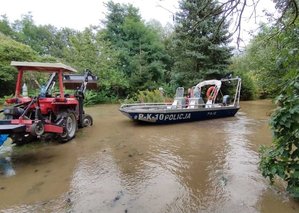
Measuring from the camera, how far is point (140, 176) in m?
4.09

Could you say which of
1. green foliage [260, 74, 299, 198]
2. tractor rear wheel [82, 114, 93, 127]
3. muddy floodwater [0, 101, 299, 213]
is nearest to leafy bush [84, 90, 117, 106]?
tractor rear wheel [82, 114, 93, 127]

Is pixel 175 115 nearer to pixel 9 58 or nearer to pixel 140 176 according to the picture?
pixel 140 176

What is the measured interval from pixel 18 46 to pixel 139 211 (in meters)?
15.9

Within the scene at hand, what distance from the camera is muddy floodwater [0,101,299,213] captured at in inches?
124

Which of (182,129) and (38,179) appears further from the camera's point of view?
(182,129)

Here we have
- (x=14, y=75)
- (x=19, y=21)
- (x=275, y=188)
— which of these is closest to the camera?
(x=275, y=188)

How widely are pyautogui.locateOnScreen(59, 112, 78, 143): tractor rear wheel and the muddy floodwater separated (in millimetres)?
187

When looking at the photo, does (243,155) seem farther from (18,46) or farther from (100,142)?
(18,46)

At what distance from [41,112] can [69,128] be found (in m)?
1.01

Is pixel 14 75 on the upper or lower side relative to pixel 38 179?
upper

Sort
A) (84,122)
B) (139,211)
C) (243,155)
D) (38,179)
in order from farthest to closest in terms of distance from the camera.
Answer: (84,122) < (243,155) < (38,179) < (139,211)

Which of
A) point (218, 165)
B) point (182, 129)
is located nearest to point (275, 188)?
point (218, 165)

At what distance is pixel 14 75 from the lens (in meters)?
15.3

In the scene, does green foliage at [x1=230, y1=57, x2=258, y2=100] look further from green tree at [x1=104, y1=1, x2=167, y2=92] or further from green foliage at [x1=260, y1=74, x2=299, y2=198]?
green foliage at [x1=260, y1=74, x2=299, y2=198]
